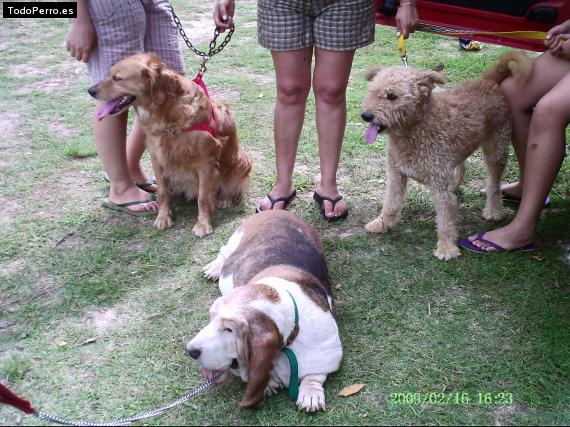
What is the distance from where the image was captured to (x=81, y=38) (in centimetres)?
362

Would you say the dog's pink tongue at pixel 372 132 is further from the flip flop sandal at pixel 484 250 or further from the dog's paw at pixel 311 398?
the dog's paw at pixel 311 398

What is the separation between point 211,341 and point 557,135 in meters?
2.55

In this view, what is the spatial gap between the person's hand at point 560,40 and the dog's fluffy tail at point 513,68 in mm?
171

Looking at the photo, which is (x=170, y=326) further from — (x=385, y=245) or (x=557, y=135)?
(x=557, y=135)

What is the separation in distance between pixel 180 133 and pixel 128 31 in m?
0.84

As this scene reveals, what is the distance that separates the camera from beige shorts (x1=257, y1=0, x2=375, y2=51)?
3.52m

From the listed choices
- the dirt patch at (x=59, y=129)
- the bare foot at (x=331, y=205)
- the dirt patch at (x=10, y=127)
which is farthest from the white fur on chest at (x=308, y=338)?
the dirt patch at (x=10, y=127)

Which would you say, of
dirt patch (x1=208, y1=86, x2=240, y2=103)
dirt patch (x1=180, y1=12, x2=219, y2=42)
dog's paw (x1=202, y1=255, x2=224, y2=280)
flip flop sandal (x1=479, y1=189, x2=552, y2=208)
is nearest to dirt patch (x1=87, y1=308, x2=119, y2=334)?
dog's paw (x1=202, y1=255, x2=224, y2=280)

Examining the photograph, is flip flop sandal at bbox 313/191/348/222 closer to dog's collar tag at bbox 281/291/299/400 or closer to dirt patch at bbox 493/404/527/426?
dog's collar tag at bbox 281/291/299/400

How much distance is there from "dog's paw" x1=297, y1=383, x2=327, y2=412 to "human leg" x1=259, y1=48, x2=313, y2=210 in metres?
1.94

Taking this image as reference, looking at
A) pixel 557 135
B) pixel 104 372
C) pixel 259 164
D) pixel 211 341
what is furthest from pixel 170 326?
pixel 557 135

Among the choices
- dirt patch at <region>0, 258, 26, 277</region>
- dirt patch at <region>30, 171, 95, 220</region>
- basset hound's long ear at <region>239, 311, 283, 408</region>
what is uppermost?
basset hound's long ear at <region>239, 311, 283, 408</region>

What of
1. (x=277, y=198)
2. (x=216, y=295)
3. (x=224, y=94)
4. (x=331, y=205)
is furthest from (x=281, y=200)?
(x=224, y=94)

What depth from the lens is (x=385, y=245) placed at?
381 centimetres
